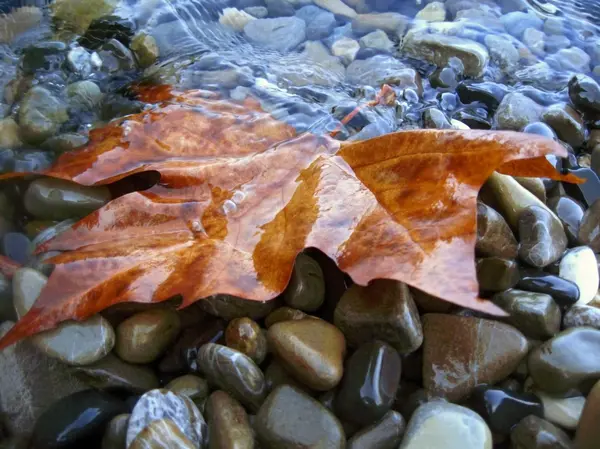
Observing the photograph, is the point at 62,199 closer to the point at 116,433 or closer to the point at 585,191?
the point at 116,433

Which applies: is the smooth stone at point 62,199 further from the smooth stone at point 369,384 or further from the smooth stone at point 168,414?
the smooth stone at point 369,384

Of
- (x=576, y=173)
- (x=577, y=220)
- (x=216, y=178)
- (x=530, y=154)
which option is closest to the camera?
(x=530, y=154)

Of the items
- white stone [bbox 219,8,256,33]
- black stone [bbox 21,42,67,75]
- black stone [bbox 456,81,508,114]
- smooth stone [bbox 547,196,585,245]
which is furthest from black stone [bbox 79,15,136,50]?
smooth stone [bbox 547,196,585,245]

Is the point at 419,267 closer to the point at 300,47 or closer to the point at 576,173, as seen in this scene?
the point at 576,173

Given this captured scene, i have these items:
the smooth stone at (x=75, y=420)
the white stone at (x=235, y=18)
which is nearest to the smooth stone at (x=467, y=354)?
the smooth stone at (x=75, y=420)

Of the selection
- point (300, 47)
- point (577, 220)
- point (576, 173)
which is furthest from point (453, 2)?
point (577, 220)

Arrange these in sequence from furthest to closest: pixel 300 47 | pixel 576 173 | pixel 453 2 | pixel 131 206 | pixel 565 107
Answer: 1. pixel 453 2
2. pixel 300 47
3. pixel 565 107
4. pixel 576 173
5. pixel 131 206

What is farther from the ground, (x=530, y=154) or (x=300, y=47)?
(x=530, y=154)
